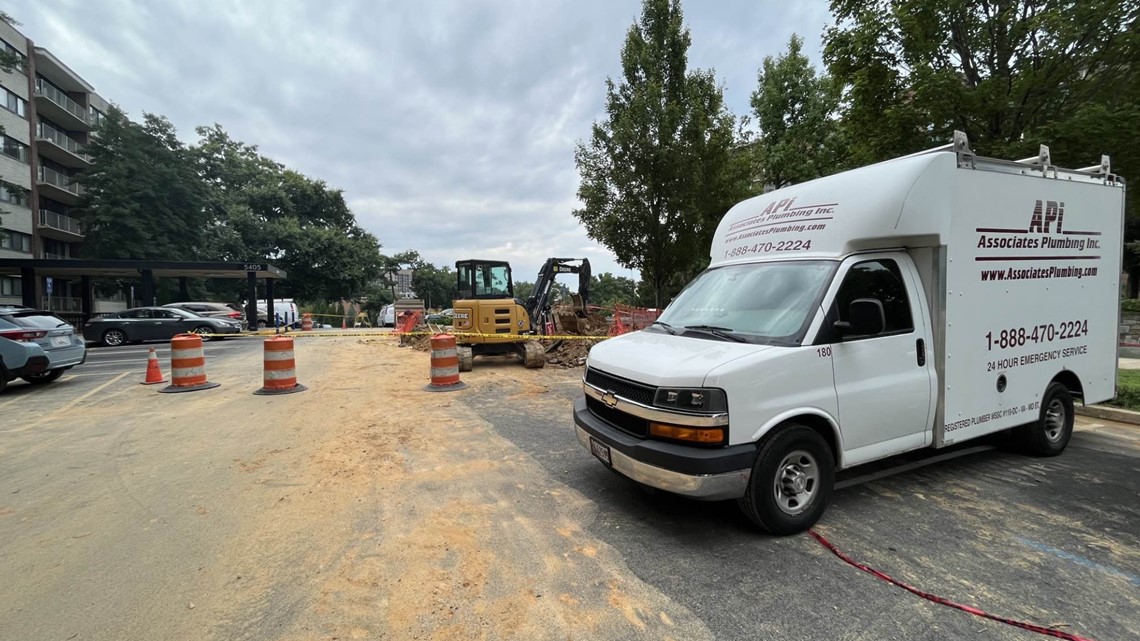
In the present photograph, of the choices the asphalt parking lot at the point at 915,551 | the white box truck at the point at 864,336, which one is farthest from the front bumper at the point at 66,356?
the white box truck at the point at 864,336

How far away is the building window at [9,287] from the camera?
28861 mm

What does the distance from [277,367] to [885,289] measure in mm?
9378

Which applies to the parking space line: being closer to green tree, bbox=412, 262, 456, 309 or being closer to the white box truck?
the white box truck

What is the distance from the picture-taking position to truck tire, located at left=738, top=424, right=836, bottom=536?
3426 mm

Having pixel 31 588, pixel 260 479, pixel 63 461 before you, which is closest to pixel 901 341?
pixel 260 479

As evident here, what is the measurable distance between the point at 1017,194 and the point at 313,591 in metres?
6.33

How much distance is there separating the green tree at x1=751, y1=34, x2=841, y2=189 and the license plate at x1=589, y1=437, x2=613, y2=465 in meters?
15.9

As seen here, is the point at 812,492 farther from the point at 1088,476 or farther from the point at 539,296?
the point at 539,296

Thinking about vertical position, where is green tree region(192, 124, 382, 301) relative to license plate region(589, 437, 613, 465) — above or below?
above

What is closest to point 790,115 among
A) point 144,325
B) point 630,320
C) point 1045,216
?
point 630,320

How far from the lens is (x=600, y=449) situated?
4012 mm

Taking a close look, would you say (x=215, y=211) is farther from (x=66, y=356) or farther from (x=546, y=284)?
(x=546, y=284)

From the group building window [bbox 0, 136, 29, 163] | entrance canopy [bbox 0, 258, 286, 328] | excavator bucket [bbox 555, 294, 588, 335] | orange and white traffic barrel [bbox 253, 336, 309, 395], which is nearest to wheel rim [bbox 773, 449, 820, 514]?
orange and white traffic barrel [bbox 253, 336, 309, 395]

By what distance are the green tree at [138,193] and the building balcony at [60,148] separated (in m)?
2.30
